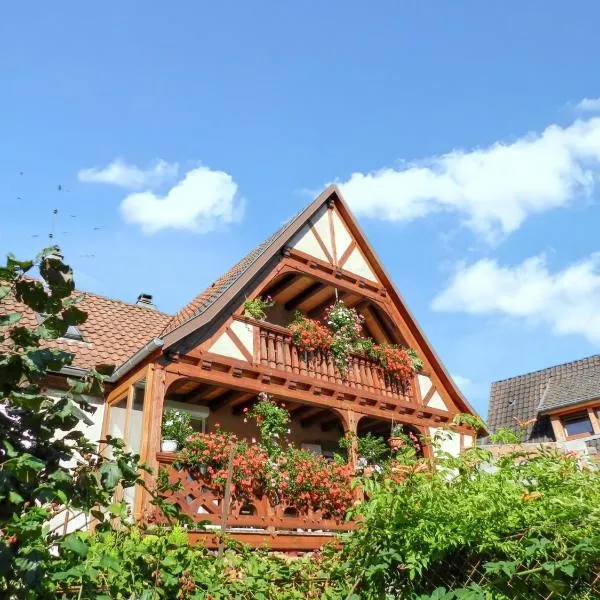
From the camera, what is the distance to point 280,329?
1095cm

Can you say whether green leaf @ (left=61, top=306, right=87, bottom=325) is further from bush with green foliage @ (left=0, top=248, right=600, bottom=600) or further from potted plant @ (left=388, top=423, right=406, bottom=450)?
potted plant @ (left=388, top=423, right=406, bottom=450)

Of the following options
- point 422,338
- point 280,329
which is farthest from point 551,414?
point 280,329

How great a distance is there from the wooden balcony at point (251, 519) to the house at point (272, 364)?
0.02 m

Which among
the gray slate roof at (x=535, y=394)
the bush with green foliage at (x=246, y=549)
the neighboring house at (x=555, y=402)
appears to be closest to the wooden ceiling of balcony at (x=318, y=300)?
the neighboring house at (x=555, y=402)

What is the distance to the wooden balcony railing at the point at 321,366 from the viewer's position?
35.1 ft

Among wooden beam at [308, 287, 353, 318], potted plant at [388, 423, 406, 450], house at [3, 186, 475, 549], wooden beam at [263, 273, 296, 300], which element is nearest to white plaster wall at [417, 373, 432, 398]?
house at [3, 186, 475, 549]

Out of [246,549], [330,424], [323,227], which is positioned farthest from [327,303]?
[246,549]

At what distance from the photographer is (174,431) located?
929 cm

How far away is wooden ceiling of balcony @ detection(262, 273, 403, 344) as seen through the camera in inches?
502

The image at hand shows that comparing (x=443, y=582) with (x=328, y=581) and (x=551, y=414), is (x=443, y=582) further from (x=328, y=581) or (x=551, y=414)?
(x=551, y=414)

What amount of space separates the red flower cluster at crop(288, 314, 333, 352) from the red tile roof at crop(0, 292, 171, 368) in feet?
10.3

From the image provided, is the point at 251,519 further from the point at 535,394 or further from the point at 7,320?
the point at 535,394

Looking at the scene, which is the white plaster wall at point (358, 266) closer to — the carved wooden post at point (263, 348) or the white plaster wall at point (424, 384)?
the white plaster wall at point (424, 384)

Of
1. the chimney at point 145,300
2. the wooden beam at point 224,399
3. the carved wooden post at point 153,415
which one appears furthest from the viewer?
the chimney at point 145,300
